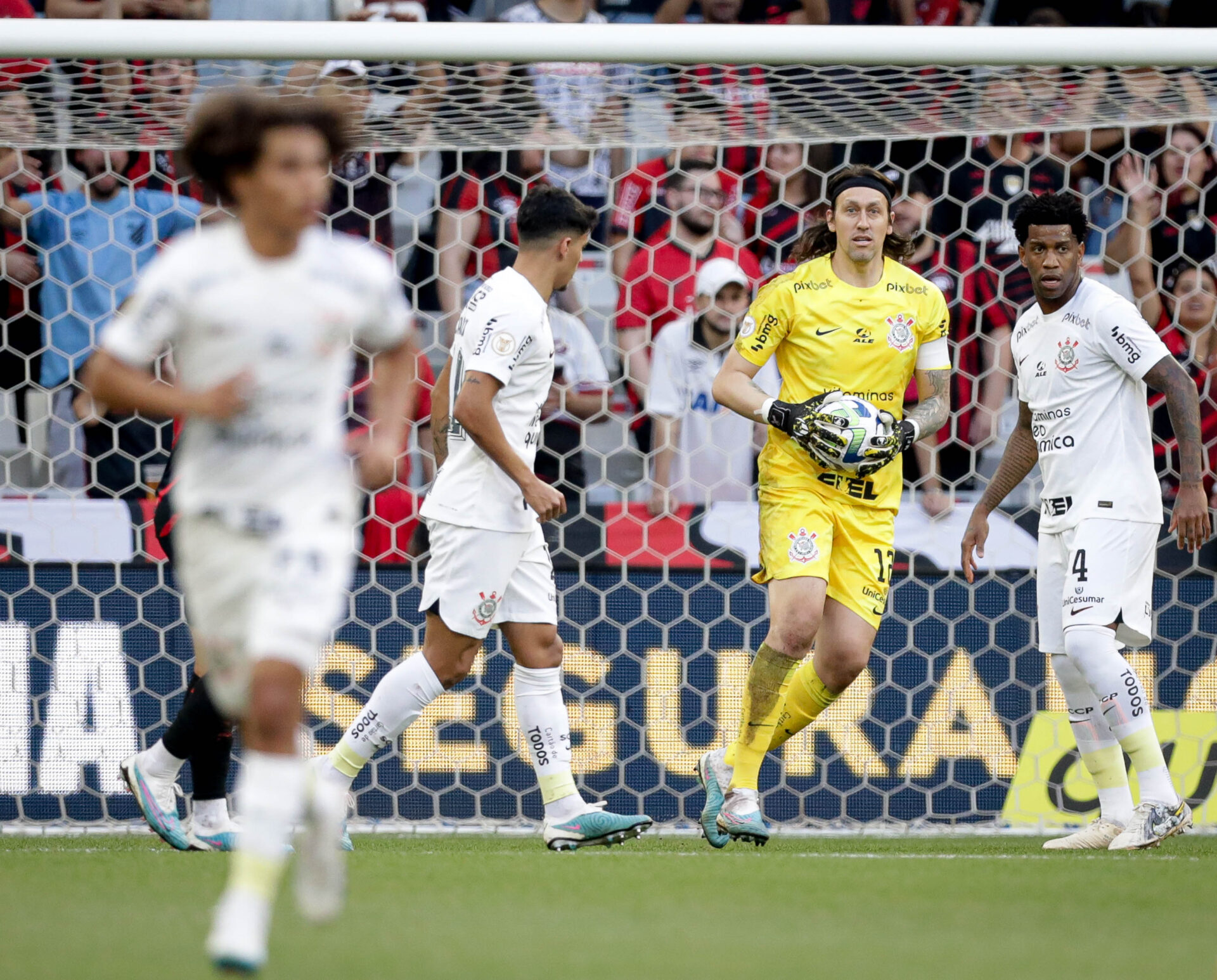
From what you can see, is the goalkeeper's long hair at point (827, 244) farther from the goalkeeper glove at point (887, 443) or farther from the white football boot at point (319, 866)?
the white football boot at point (319, 866)

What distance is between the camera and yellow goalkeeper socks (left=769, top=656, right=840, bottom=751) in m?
5.24

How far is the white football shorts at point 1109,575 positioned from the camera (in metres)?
5.00

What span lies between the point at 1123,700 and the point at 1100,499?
2.06ft

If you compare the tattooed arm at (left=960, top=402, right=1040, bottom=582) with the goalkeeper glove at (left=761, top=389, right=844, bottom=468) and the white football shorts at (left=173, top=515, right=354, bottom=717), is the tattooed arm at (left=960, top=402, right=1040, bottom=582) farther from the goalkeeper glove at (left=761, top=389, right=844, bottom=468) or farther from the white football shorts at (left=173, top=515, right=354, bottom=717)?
the white football shorts at (left=173, top=515, right=354, bottom=717)

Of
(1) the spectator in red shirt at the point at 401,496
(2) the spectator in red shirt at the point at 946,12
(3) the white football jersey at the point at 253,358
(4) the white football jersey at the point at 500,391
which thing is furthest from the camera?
(2) the spectator in red shirt at the point at 946,12

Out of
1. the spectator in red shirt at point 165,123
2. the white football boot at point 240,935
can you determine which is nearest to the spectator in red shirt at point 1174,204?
the spectator in red shirt at point 165,123

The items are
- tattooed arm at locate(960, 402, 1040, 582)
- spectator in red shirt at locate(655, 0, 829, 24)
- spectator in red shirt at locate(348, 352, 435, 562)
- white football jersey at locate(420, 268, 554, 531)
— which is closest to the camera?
white football jersey at locate(420, 268, 554, 531)

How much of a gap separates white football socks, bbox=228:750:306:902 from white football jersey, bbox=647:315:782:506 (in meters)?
3.80

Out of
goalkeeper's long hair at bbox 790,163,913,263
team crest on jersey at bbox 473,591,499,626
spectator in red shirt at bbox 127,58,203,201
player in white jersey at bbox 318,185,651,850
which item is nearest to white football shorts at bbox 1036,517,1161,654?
goalkeeper's long hair at bbox 790,163,913,263

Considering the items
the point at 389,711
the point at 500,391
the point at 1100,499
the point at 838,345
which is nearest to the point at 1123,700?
the point at 1100,499

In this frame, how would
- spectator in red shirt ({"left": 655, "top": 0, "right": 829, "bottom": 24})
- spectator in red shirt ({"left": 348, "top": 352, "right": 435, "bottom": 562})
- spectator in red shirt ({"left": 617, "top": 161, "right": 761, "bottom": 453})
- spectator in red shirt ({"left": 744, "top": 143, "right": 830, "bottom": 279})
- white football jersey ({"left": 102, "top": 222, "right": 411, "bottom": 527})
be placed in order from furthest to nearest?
spectator in red shirt ({"left": 655, "top": 0, "right": 829, "bottom": 24}) < spectator in red shirt ({"left": 744, "top": 143, "right": 830, "bottom": 279}) < spectator in red shirt ({"left": 617, "top": 161, "right": 761, "bottom": 453}) < spectator in red shirt ({"left": 348, "top": 352, "right": 435, "bottom": 562}) < white football jersey ({"left": 102, "top": 222, "right": 411, "bottom": 527})

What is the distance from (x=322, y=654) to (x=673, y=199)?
248 centimetres

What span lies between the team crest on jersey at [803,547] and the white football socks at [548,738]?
854 millimetres

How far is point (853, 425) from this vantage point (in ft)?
16.4
